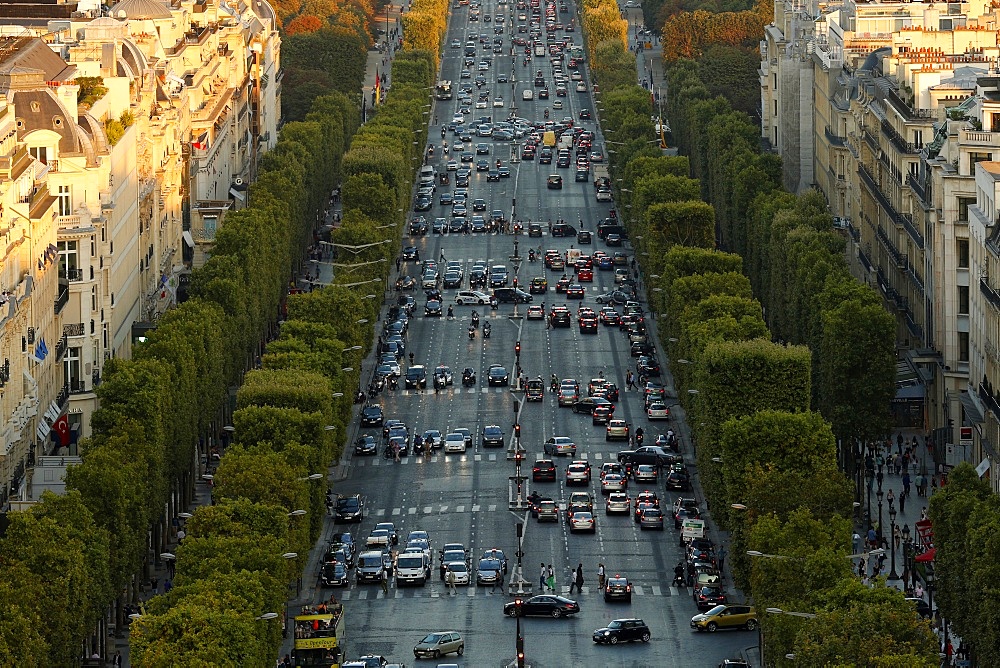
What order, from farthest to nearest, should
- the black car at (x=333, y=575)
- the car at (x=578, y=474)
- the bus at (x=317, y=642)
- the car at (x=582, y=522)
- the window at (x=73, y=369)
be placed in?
the car at (x=578, y=474), the window at (x=73, y=369), the car at (x=582, y=522), the black car at (x=333, y=575), the bus at (x=317, y=642)

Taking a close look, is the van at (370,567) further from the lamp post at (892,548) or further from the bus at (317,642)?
the lamp post at (892,548)

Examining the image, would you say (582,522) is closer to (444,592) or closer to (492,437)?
(444,592)

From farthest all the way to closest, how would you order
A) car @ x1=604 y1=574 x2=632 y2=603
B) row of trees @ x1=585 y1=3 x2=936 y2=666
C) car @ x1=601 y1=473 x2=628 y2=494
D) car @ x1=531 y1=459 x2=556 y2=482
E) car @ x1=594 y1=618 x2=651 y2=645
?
car @ x1=531 y1=459 x2=556 y2=482 < car @ x1=601 y1=473 x2=628 y2=494 < car @ x1=604 y1=574 x2=632 y2=603 < car @ x1=594 y1=618 x2=651 y2=645 < row of trees @ x1=585 y1=3 x2=936 y2=666

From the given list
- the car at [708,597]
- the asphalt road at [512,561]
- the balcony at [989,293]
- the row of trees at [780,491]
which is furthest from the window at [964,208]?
the car at [708,597]

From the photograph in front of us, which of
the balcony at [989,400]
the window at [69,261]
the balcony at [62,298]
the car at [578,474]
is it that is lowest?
the car at [578,474]

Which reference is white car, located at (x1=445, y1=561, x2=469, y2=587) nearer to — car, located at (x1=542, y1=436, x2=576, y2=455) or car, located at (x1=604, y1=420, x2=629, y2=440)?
car, located at (x1=542, y1=436, x2=576, y2=455)

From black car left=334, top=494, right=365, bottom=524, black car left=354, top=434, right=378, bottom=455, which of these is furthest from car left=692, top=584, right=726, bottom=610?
black car left=354, top=434, right=378, bottom=455
